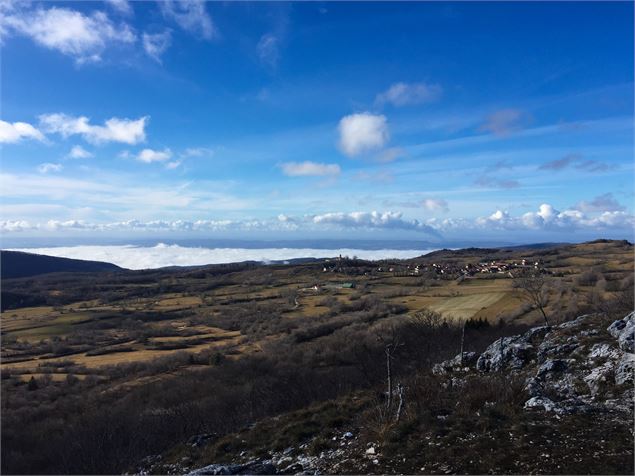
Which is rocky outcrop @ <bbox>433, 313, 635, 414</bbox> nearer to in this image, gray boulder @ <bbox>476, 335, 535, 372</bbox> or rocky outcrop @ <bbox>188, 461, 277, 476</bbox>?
gray boulder @ <bbox>476, 335, 535, 372</bbox>

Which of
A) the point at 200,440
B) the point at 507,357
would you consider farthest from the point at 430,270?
the point at 200,440

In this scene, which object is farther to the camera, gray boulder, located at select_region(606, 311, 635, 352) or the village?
the village

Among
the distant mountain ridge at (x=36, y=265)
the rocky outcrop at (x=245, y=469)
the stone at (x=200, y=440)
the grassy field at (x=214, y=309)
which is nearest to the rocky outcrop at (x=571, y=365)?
the rocky outcrop at (x=245, y=469)

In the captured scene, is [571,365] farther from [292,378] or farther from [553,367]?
[292,378]

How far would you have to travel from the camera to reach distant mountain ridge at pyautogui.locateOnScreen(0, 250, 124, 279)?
395ft

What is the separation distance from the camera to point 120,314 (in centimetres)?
8375

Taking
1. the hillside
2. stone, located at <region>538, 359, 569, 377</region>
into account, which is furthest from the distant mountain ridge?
stone, located at <region>538, 359, 569, 377</region>

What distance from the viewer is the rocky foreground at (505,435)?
9711 millimetres

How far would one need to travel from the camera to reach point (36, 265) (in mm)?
138875

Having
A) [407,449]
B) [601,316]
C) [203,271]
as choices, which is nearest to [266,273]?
[203,271]

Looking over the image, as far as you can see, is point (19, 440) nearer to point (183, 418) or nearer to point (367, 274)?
point (183, 418)

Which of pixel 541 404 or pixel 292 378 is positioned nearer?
pixel 541 404

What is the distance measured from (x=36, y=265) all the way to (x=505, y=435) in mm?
158388

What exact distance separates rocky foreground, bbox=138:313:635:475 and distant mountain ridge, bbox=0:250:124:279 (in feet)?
394
